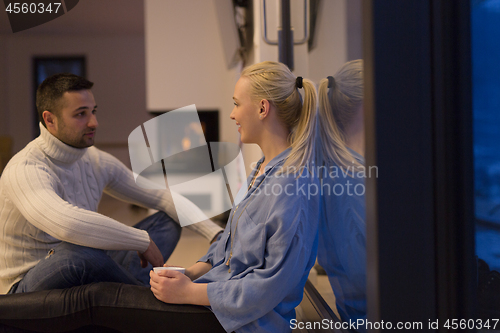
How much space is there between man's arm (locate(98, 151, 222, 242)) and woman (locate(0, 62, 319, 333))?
1.52 feet

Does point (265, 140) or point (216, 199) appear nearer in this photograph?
point (265, 140)

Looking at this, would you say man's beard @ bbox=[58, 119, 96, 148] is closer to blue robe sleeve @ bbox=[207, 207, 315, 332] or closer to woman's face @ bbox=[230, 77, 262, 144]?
woman's face @ bbox=[230, 77, 262, 144]

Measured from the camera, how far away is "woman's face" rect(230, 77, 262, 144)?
3.73ft

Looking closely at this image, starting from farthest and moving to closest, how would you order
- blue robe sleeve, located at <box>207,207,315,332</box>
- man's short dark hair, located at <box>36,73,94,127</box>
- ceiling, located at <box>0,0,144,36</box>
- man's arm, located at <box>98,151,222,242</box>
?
ceiling, located at <box>0,0,144,36</box>, man's arm, located at <box>98,151,222,242</box>, man's short dark hair, located at <box>36,73,94,127</box>, blue robe sleeve, located at <box>207,207,315,332</box>

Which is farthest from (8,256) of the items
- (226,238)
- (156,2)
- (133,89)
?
(133,89)

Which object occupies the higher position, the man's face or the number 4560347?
the number 4560347

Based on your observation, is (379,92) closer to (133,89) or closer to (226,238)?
(226,238)

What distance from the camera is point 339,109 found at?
1.14 metres

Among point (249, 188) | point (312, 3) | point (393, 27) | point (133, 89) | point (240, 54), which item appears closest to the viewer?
point (393, 27)

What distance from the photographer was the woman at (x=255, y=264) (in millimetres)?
949

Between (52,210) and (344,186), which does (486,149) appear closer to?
(344,186)

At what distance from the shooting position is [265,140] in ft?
3.80

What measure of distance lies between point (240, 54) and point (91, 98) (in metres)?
2.02

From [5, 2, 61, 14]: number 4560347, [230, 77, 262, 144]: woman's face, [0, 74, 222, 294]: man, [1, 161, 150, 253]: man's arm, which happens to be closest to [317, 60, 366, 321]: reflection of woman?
[230, 77, 262, 144]: woman's face
